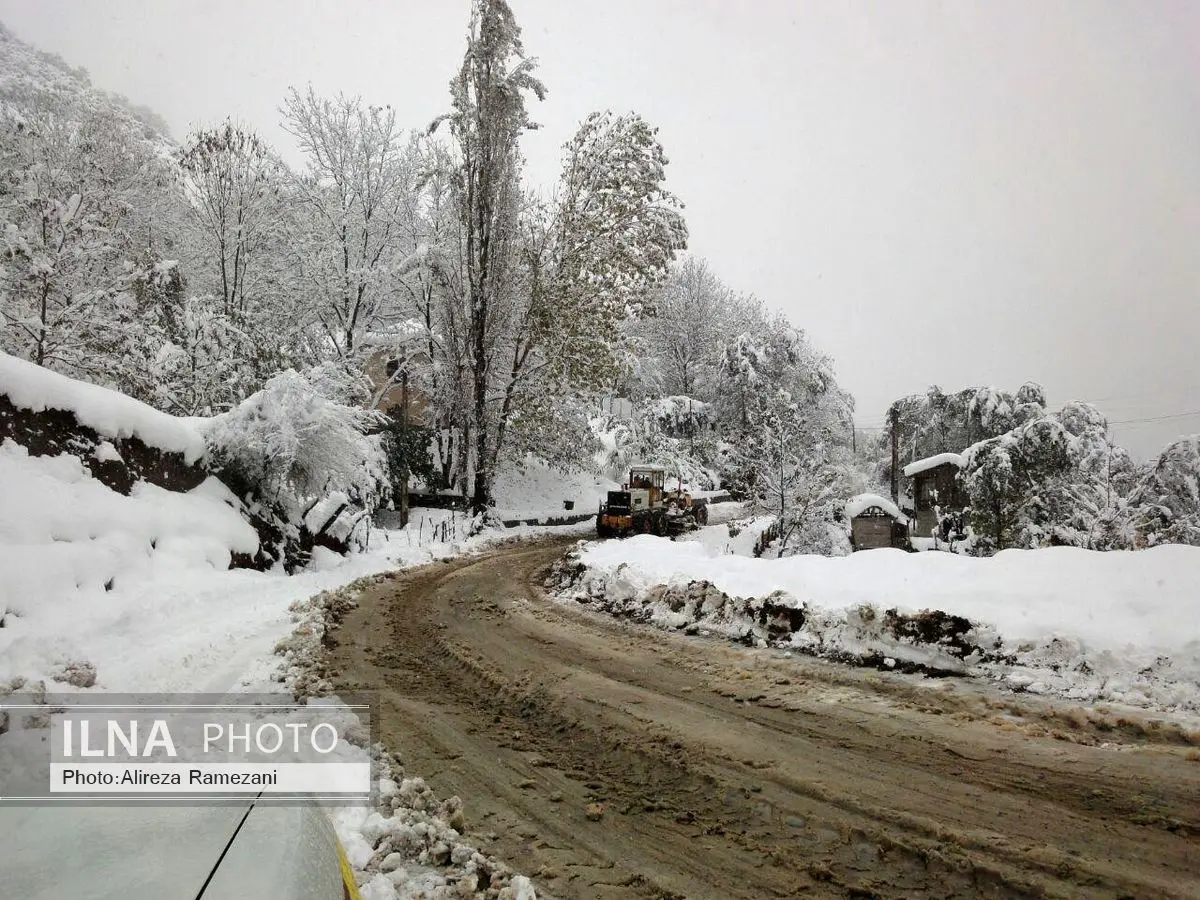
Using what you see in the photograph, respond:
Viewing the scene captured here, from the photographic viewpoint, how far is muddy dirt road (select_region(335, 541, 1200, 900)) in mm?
3168

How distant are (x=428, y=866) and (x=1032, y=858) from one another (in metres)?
3.11

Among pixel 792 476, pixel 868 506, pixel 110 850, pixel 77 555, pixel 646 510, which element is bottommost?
pixel 646 510

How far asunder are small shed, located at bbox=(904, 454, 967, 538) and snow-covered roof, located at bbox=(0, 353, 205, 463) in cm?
2910

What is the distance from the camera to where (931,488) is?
30.7 meters

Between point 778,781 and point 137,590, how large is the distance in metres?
7.78

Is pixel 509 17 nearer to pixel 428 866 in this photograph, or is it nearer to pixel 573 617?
pixel 573 617

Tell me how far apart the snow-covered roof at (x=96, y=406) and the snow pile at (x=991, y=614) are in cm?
830

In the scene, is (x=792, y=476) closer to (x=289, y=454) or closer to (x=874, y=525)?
(x=874, y=525)

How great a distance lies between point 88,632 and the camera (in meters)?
6.24

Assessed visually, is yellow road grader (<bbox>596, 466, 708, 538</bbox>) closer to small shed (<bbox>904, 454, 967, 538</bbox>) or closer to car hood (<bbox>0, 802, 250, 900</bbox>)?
small shed (<bbox>904, 454, 967, 538</bbox>)

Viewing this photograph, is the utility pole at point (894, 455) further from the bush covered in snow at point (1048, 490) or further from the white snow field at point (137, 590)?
the white snow field at point (137, 590)

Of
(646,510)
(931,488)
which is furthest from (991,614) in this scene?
(931,488)

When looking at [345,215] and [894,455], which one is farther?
[894,455]

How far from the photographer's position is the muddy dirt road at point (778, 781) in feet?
10.4
